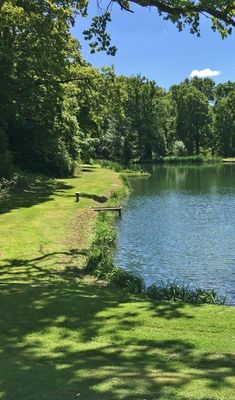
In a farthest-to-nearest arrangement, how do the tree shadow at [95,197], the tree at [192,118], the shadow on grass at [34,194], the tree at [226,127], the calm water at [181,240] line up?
the tree at [192,118]
the tree at [226,127]
the tree shadow at [95,197]
the shadow on grass at [34,194]
the calm water at [181,240]

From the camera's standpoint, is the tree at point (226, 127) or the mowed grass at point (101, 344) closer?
the mowed grass at point (101, 344)

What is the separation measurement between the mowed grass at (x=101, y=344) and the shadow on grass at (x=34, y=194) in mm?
11594

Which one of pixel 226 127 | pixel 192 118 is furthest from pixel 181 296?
pixel 192 118

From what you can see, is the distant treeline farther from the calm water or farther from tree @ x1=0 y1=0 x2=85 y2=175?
the calm water

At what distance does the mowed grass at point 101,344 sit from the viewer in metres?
5.49

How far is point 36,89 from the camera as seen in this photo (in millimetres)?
34281

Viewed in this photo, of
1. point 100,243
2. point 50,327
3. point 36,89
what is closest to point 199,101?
point 36,89

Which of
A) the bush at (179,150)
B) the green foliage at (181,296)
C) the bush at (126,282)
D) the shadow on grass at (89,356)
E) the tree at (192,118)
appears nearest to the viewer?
the shadow on grass at (89,356)

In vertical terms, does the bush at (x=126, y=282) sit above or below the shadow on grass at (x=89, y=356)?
below

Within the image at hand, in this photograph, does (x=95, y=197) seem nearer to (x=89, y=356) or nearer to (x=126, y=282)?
(x=126, y=282)

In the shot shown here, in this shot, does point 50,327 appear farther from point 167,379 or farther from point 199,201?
point 199,201

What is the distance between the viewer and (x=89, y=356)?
22.7 feet

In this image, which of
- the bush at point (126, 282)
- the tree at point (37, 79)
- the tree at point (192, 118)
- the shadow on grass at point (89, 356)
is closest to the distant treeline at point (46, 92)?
the tree at point (37, 79)

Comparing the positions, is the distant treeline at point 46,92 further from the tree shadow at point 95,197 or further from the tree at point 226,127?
the tree at point 226,127
